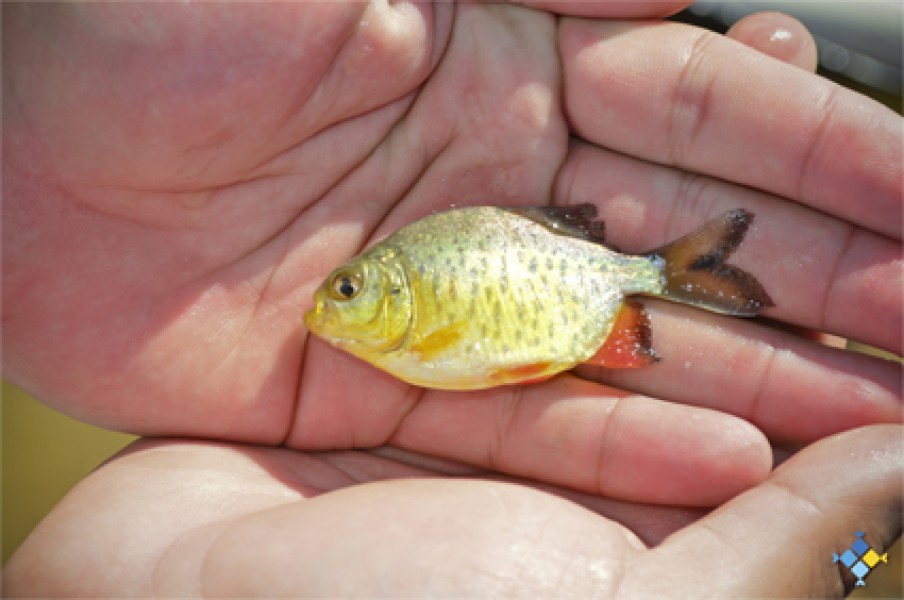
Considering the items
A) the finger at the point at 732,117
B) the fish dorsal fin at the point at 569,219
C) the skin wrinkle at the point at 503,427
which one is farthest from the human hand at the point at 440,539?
the fish dorsal fin at the point at 569,219

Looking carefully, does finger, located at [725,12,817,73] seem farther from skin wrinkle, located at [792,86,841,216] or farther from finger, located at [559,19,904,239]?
skin wrinkle, located at [792,86,841,216]

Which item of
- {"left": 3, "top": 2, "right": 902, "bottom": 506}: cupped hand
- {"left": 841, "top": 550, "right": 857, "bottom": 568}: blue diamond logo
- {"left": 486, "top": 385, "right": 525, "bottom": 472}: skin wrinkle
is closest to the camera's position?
{"left": 841, "top": 550, "right": 857, "bottom": 568}: blue diamond logo

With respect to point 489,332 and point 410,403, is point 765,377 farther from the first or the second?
point 410,403

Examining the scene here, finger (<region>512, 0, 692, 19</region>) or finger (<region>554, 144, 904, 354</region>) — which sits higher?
finger (<region>512, 0, 692, 19</region>)

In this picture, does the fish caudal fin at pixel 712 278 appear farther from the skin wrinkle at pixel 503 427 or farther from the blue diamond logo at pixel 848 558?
the blue diamond logo at pixel 848 558

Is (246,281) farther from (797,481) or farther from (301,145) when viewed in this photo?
(797,481)

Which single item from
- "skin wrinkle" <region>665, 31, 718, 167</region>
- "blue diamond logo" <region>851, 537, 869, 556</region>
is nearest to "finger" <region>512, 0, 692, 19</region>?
"skin wrinkle" <region>665, 31, 718, 167</region>
